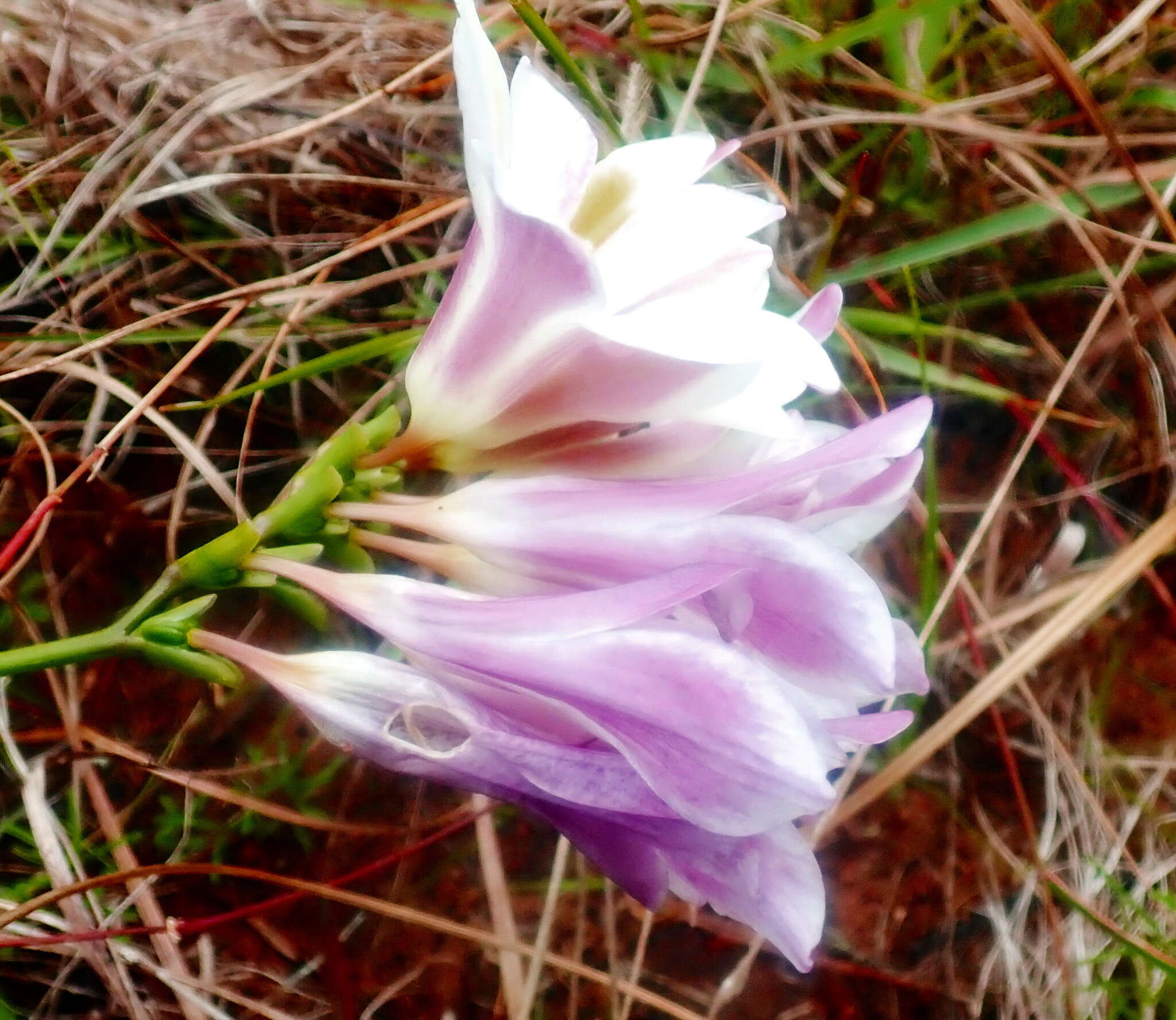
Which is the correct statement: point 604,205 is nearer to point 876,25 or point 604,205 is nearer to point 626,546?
point 626,546

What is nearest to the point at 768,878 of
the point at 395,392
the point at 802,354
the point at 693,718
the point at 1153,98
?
the point at 693,718

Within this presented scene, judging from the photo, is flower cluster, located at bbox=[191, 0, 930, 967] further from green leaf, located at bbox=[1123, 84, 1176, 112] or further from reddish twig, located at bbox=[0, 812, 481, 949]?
green leaf, located at bbox=[1123, 84, 1176, 112]

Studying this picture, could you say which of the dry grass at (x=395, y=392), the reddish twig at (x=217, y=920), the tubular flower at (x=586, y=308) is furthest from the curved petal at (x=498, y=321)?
the reddish twig at (x=217, y=920)

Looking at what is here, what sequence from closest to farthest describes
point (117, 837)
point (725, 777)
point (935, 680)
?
1. point (725, 777)
2. point (117, 837)
3. point (935, 680)

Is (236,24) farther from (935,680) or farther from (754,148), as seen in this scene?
(935,680)

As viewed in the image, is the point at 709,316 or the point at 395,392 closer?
the point at 709,316

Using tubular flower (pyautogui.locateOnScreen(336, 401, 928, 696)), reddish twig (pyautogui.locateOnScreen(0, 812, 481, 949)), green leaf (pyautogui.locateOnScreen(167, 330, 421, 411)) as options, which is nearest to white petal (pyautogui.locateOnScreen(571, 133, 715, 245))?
tubular flower (pyautogui.locateOnScreen(336, 401, 928, 696))

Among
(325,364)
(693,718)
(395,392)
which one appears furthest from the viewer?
(395,392)

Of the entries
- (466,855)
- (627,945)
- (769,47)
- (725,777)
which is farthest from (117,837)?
(769,47)
